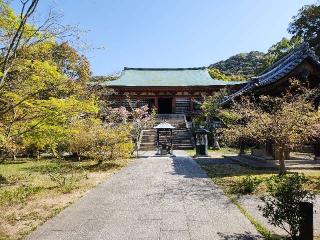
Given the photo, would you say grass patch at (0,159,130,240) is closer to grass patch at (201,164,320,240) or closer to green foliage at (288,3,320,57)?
grass patch at (201,164,320,240)

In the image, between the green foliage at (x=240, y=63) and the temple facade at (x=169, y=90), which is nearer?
the temple facade at (x=169, y=90)

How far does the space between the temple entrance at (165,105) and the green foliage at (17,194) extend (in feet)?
105

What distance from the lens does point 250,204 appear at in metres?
8.15

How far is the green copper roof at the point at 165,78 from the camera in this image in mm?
38844

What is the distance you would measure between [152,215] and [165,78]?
36542mm

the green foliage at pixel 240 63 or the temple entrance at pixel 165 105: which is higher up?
the green foliage at pixel 240 63

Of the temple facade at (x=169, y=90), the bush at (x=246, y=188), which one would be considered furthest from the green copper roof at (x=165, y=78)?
the bush at (x=246, y=188)

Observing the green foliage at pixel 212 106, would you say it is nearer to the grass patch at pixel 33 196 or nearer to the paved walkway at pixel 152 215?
the grass patch at pixel 33 196

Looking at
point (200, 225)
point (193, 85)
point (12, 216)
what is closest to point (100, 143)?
point (12, 216)

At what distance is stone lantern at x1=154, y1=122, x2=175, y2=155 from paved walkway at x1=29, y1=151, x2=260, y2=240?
12.1 metres

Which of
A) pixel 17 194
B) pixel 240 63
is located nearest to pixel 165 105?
pixel 17 194

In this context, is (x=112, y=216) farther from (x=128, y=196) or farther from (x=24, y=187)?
A: (x=24, y=187)

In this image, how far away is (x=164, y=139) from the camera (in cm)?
2877

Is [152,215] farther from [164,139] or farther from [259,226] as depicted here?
[164,139]
